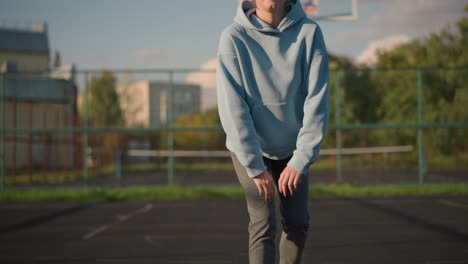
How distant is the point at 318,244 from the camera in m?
5.02

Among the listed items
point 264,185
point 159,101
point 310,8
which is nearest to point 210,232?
point 264,185

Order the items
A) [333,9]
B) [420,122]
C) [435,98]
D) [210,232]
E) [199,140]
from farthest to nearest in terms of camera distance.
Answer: [435,98], [199,140], [333,9], [420,122], [210,232]

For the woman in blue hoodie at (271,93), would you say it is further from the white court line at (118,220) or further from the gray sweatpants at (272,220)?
the white court line at (118,220)

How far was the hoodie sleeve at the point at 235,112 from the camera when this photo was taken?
220 cm

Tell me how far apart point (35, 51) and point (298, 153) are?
105 ft

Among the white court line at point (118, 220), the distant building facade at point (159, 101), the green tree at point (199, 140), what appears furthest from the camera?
the green tree at point (199, 140)

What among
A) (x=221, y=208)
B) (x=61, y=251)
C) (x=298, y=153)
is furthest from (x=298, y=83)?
(x=221, y=208)

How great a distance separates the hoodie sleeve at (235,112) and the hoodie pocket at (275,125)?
3.2 inches

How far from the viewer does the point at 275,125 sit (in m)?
2.32

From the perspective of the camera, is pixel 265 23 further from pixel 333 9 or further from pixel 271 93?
pixel 333 9

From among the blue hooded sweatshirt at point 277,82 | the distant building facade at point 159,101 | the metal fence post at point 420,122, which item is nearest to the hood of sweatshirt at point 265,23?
the blue hooded sweatshirt at point 277,82

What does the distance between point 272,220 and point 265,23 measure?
902 millimetres

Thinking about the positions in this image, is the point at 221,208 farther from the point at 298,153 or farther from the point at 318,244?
the point at 298,153

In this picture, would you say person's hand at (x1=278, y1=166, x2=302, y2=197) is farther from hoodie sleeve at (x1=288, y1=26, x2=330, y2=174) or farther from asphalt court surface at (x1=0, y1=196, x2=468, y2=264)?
asphalt court surface at (x1=0, y1=196, x2=468, y2=264)
